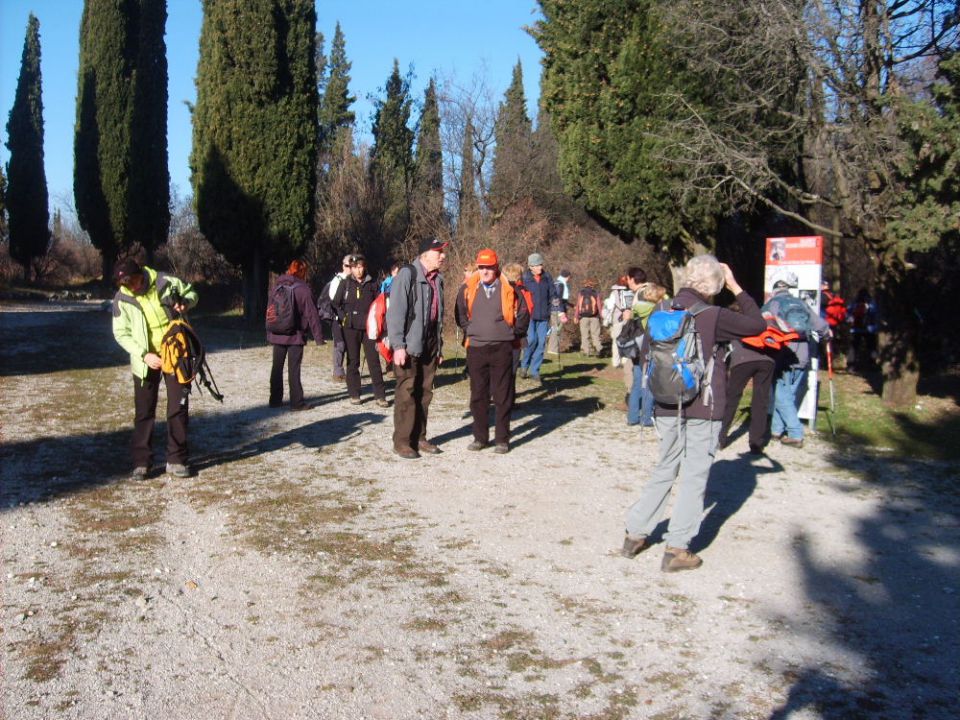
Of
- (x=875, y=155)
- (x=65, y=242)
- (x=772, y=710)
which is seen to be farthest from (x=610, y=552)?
(x=65, y=242)

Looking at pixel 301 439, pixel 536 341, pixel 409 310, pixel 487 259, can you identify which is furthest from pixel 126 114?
pixel 409 310

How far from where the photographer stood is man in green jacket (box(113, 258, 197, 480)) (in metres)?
7.38

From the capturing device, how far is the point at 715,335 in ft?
18.7

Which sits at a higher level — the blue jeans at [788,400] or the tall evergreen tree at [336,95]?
the tall evergreen tree at [336,95]

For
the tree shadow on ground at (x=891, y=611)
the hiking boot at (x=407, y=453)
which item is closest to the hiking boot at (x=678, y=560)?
the tree shadow on ground at (x=891, y=611)

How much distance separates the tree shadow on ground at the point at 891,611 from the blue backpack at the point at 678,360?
1.39m

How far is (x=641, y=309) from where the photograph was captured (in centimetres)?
966

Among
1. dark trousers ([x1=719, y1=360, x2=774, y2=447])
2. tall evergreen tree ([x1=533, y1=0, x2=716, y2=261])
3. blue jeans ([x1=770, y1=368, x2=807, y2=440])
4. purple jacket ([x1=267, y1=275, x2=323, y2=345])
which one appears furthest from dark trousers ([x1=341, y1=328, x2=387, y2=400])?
tall evergreen tree ([x1=533, y1=0, x2=716, y2=261])

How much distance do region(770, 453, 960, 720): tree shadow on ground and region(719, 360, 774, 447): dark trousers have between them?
130 cm

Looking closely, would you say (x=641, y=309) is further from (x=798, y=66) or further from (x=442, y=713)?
(x=442, y=713)

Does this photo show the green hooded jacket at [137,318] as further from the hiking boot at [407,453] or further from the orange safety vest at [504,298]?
the orange safety vest at [504,298]

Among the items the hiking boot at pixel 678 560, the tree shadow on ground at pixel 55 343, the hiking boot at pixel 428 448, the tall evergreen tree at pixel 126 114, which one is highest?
the tall evergreen tree at pixel 126 114

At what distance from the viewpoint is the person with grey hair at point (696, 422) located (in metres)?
5.62

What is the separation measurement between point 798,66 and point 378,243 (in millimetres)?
15716
